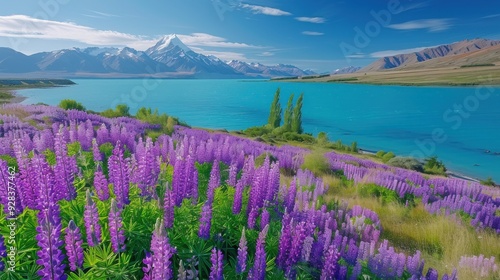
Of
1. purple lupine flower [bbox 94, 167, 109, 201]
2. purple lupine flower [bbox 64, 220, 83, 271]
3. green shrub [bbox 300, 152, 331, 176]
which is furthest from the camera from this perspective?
green shrub [bbox 300, 152, 331, 176]

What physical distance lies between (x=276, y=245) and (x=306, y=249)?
405 millimetres

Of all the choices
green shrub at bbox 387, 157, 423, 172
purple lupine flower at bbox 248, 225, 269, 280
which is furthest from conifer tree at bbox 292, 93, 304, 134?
purple lupine flower at bbox 248, 225, 269, 280

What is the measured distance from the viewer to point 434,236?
243 inches

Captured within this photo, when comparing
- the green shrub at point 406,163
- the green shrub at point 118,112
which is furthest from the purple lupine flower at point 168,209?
the green shrub at point 406,163

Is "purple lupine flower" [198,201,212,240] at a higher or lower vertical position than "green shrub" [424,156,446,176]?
higher

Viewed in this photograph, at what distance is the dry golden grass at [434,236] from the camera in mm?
5398

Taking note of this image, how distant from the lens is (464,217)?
285 inches

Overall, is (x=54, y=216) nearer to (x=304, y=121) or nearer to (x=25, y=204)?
(x=25, y=204)

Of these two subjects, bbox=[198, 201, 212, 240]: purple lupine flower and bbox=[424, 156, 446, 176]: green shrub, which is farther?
bbox=[424, 156, 446, 176]: green shrub

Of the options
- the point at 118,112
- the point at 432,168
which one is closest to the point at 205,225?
the point at 118,112

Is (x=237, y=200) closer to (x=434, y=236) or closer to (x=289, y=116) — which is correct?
(x=434, y=236)

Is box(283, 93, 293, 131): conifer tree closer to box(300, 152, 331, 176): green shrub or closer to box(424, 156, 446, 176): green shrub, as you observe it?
box(424, 156, 446, 176): green shrub

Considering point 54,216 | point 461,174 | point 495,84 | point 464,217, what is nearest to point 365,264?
point 54,216

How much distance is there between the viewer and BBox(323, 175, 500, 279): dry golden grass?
540 centimetres
